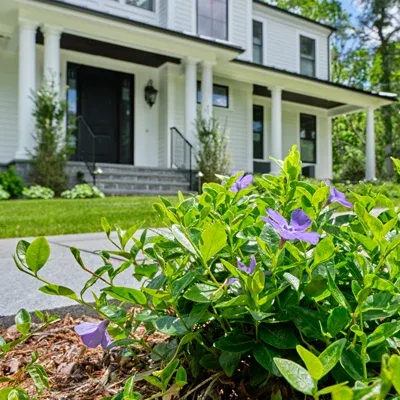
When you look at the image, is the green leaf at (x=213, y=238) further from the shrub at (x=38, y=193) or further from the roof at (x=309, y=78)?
the roof at (x=309, y=78)

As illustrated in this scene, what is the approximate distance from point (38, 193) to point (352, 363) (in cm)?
715

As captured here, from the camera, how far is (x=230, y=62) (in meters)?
10.7

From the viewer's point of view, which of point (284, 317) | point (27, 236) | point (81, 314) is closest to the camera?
point (284, 317)

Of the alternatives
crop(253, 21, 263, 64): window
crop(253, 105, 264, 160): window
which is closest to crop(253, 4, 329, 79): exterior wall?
crop(253, 21, 263, 64): window

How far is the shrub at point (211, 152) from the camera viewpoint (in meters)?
9.36

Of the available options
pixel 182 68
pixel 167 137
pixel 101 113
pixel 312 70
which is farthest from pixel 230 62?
pixel 312 70

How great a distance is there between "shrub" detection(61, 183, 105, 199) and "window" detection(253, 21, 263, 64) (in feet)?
27.1

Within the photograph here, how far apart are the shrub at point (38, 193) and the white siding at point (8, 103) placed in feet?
8.86

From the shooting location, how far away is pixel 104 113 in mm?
10594

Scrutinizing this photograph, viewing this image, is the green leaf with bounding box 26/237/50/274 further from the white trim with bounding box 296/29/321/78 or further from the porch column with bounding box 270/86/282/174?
the white trim with bounding box 296/29/321/78

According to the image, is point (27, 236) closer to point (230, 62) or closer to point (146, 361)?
point (146, 361)

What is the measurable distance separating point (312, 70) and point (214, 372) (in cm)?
1555

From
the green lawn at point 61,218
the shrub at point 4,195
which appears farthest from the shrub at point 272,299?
the shrub at point 4,195

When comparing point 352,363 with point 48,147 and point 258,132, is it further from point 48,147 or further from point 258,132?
point 258,132
